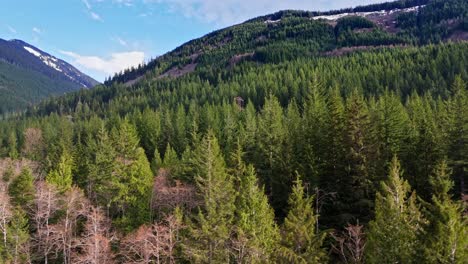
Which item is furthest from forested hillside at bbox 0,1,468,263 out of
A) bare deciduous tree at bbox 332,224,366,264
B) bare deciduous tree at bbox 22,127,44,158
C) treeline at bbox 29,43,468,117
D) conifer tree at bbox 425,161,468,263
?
treeline at bbox 29,43,468,117

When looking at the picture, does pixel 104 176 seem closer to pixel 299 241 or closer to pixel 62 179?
pixel 62 179

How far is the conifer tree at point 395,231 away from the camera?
24.0 meters

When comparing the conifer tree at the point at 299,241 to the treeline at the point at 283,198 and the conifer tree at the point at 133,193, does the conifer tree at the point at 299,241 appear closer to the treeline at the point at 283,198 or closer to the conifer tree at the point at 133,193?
the treeline at the point at 283,198

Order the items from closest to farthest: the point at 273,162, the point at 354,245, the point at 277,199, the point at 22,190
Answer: the point at 354,245 → the point at 277,199 → the point at 273,162 → the point at 22,190

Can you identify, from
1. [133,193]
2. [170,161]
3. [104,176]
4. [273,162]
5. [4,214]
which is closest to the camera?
[4,214]

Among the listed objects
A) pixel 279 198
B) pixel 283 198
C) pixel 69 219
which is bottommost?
pixel 69 219

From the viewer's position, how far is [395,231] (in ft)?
82.4

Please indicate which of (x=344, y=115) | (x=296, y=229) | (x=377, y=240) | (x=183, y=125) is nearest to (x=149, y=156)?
(x=183, y=125)

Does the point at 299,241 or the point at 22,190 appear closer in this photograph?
the point at 299,241

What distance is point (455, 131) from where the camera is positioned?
4062cm

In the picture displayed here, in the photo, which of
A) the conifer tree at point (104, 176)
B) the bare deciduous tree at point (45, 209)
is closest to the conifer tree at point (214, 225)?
the conifer tree at point (104, 176)

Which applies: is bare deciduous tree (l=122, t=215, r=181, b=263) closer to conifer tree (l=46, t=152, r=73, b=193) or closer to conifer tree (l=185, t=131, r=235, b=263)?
conifer tree (l=185, t=131, r=235, b=263)

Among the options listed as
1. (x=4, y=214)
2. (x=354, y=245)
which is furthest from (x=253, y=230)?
(x=4, y=214)

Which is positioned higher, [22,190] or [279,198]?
[22,190]
